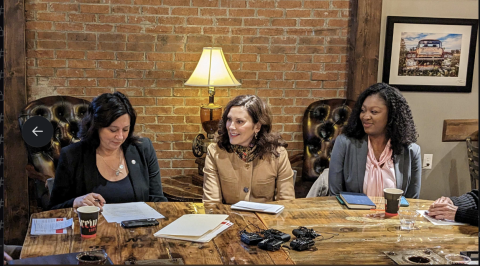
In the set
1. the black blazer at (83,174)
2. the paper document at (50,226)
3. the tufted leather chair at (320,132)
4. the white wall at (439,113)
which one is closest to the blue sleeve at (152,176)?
the black blazer at (83,174)

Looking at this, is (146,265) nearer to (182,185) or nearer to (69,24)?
(182,185)

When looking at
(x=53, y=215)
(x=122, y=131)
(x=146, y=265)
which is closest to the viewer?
(x=146, y=265)

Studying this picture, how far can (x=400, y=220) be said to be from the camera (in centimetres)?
213

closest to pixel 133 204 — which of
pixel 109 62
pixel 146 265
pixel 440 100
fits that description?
pixel 146 265

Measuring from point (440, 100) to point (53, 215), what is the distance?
10.8 feet

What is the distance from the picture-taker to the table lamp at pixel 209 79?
140 inches

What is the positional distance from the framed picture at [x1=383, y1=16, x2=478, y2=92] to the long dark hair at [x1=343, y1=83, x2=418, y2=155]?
4.09 ft

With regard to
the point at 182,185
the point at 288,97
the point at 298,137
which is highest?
the point at 288,97

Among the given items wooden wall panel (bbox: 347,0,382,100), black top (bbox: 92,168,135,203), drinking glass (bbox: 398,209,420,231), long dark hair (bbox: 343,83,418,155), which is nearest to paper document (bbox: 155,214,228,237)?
black top (bbox: 92,168,135,203)

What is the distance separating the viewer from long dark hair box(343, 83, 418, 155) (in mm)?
2799

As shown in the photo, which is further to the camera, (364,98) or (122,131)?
(364,98)

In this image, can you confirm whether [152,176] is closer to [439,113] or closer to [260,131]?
[260,131]

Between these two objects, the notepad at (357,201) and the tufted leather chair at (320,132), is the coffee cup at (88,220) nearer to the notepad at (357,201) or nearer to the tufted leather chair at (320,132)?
the notepad at (357,201)

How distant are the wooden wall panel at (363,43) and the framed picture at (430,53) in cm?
12
